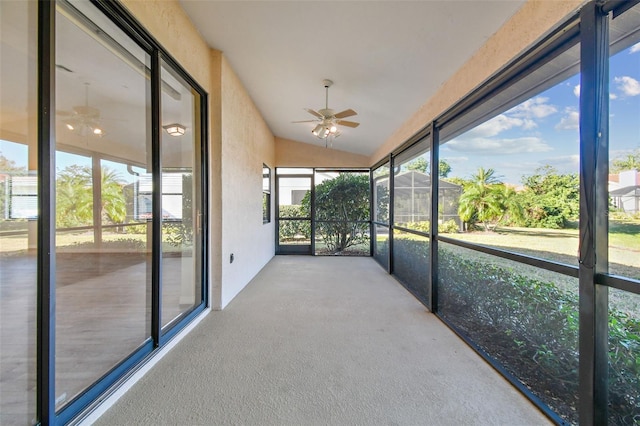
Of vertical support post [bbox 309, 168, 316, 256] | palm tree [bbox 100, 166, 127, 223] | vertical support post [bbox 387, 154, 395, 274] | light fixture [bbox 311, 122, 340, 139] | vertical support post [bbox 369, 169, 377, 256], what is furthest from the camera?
vertical support post [bbox 309, 168, 316, 256]

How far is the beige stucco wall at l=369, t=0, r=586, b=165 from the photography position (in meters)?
1.65

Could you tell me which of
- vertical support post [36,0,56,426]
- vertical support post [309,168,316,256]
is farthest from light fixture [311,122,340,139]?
vertical support post [36,0,56,426]

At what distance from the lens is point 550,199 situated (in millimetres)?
1798

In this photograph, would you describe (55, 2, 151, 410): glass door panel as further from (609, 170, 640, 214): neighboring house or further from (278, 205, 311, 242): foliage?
(278, 205, 311, 242): foliage

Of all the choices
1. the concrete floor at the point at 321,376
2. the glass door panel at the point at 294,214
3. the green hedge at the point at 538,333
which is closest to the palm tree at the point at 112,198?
the concrete floor at the point at 321,376

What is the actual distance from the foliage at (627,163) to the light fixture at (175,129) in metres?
3.19

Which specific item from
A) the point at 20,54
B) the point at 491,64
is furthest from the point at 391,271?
the point at 20,54

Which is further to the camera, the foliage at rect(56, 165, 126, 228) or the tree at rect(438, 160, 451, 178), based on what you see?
the tree at rect(438, 160, 451, 178)

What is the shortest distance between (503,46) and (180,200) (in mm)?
3131

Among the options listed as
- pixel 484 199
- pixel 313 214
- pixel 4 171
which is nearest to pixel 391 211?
pixel 313 214

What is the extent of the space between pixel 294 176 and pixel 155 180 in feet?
16.1

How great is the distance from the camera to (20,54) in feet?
4.39

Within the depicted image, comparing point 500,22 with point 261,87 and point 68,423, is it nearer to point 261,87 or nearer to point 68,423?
point 261,87

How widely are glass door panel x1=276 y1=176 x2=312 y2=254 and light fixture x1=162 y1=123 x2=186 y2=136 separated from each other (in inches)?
168
